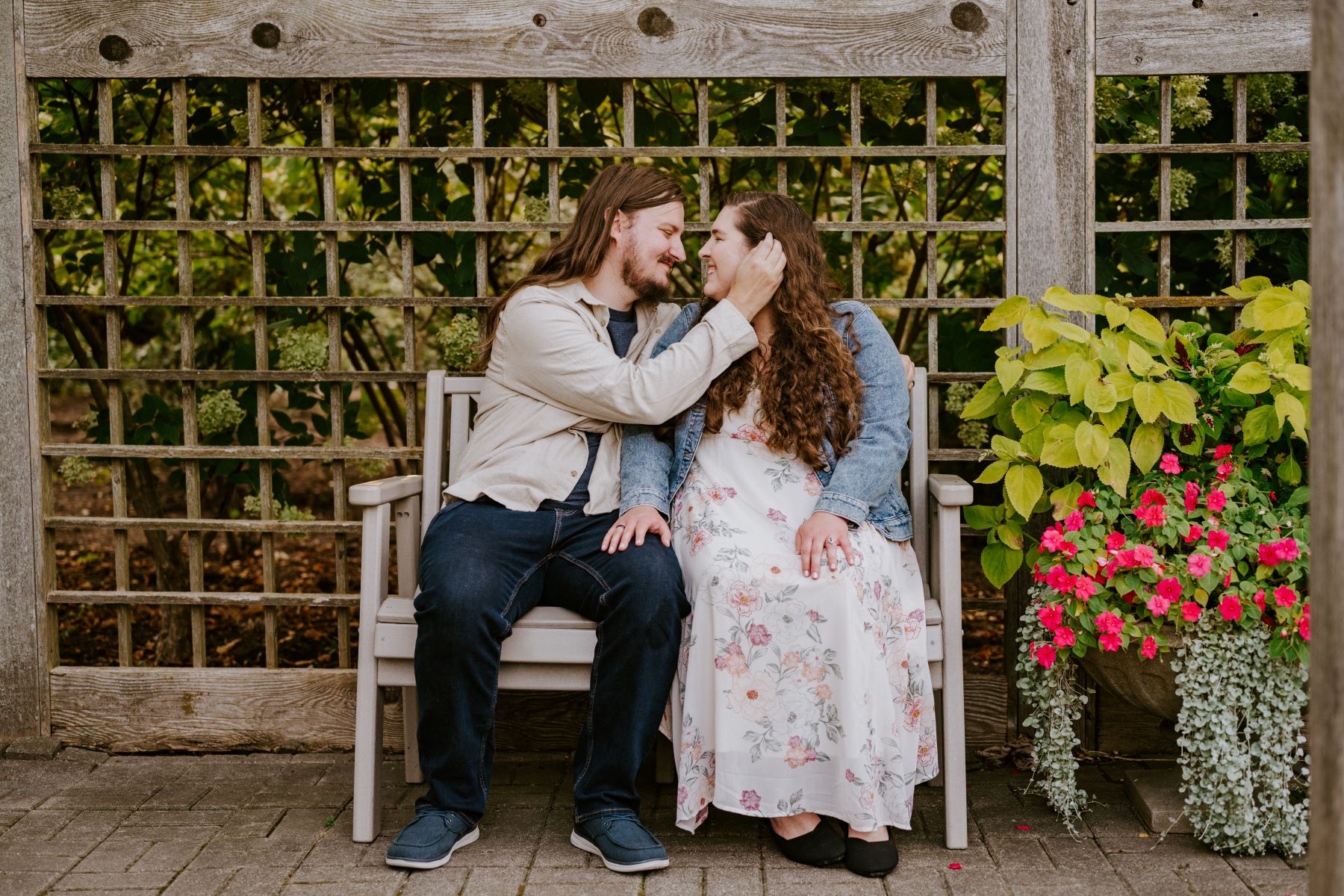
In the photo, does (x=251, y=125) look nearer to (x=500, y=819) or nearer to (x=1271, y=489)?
(x=500, y=819)

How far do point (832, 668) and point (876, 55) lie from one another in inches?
67.6

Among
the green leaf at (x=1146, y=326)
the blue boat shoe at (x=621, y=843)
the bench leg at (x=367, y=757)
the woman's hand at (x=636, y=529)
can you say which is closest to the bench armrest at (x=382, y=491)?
the bench leg at (x=367, y=757)

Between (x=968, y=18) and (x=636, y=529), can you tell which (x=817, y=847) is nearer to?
(x=636, y=529)

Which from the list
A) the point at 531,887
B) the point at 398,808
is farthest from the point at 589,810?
the point at 398,808

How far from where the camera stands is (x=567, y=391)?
2.83 metres

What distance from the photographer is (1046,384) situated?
2.66 m

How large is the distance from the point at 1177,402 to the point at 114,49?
9.66 ft

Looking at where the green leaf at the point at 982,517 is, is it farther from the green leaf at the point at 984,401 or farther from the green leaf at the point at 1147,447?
the green leaf at the point at 1147,447

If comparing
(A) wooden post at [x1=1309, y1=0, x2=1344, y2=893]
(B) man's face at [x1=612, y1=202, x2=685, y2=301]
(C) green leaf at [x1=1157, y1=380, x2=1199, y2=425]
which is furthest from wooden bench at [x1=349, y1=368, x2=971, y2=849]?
(A) wooden post at [x1=1309, y1=0, x2=1344, y2=893]

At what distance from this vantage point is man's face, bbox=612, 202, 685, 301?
9.86 ft

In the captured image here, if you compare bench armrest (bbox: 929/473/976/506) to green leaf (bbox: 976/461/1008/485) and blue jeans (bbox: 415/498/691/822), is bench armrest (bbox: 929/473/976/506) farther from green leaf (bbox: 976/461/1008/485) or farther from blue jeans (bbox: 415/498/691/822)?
blue jeans (bbox: 415/498/691/822)

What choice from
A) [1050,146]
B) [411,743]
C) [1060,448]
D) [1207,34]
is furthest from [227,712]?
[1207,34]

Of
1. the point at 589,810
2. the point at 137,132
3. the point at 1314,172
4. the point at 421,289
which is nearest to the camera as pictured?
the point at 1314,172

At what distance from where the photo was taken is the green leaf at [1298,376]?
2467 mm
